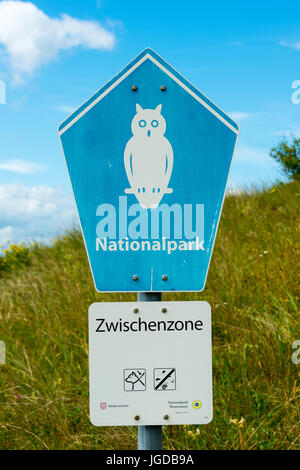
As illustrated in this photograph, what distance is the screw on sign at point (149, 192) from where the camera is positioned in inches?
76.9

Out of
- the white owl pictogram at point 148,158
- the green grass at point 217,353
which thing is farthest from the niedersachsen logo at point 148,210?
the green grass at point 217,353

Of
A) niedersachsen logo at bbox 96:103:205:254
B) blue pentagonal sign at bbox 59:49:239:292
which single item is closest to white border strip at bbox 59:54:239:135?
blue pentagonal sign at bbox 59:49:239:292

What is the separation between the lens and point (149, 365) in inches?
77.3

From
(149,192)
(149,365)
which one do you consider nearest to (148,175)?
(149,192)

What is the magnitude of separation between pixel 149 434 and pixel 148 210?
2.98 feet

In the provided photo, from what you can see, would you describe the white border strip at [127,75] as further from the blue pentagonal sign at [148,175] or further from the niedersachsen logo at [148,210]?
the niedersachsen logo at [148,210]

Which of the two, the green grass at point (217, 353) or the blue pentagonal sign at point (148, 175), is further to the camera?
the green grass at point (217, 353)

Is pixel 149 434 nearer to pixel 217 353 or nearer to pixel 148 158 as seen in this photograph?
pixel 148 158

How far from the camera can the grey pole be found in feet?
6.59

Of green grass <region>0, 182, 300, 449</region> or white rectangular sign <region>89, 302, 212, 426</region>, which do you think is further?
green grass <region>0, 182, 300, 449</region>

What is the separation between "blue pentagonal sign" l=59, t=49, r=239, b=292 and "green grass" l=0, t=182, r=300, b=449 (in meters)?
1.45

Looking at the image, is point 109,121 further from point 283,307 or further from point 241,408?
point 283,307

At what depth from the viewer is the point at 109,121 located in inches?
78.1

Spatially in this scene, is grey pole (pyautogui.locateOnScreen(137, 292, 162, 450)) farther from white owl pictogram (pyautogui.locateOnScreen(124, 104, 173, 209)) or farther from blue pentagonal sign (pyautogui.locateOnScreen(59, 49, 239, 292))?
white owl pictogram (pyautogui.locateOnScreen(124, 104, 173, 209))
